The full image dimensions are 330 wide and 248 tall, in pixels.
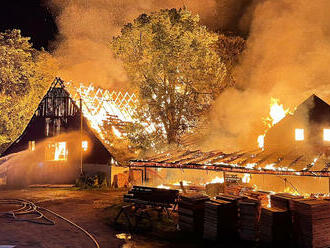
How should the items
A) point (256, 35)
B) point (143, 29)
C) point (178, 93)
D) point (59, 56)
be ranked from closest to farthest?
point (143, 29)
point (178, 93)
point (256, 35)
point (59, 56)

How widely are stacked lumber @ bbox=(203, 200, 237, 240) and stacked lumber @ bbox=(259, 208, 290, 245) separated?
44.0 inches

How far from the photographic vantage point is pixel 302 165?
13.5 m

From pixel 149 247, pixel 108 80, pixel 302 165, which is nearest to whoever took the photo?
pixel 149 247

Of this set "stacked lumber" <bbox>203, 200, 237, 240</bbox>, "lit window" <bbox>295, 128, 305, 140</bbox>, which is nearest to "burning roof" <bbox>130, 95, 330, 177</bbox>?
"lit window" <bbox>295, 128, 305, 140</bbox>

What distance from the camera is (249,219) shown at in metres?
10.8

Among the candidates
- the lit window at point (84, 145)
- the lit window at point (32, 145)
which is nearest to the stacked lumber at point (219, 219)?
the lit window at point (84, 145)

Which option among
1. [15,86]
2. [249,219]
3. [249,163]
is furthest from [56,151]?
[249,219]

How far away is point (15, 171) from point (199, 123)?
15853mm

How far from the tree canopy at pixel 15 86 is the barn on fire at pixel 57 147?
5.47 meters

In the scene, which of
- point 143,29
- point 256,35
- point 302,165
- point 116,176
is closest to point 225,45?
point 256,35

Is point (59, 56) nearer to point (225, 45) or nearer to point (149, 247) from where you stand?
point (225, 45)

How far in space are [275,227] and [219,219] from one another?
1.86m

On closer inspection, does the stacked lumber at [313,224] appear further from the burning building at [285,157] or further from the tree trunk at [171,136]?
the tree trunk at [171,136]

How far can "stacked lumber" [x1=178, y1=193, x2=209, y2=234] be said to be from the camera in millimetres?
11672
